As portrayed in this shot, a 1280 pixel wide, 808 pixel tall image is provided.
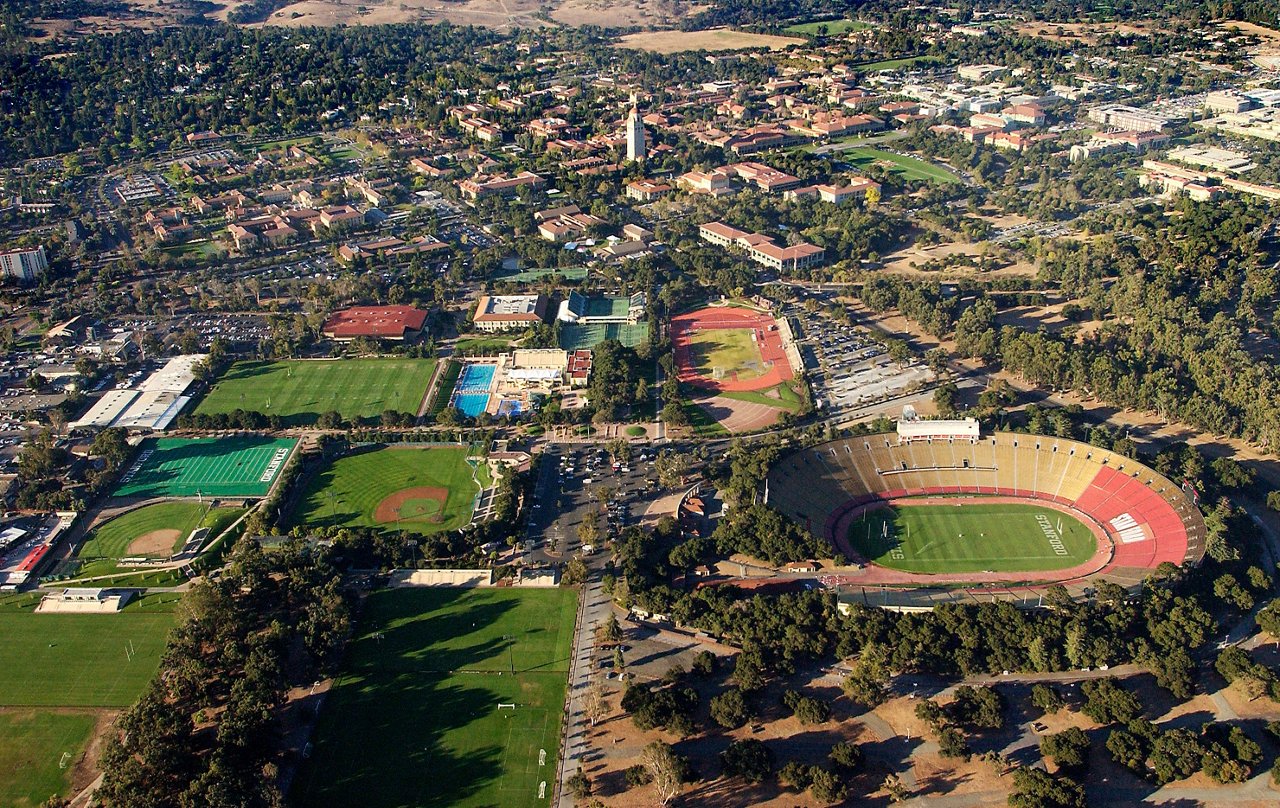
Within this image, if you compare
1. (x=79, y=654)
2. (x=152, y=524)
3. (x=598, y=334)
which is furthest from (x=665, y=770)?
(x=598, y=334)

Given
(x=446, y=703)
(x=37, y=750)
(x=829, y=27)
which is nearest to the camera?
(x=37, y=750)

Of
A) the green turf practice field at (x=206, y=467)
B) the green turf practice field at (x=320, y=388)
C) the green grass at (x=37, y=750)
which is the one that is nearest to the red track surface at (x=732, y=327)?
the green turf practice field at (x=320, y=388)

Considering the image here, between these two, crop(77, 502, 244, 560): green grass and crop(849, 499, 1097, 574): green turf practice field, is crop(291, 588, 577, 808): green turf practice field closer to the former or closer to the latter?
crop(77, 502, 244, 560): green grass

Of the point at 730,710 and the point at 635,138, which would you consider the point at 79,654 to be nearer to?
the point at 730,710

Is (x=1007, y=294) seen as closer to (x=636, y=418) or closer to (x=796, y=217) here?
(x=796, y=217)

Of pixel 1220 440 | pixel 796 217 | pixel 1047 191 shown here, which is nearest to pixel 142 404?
pixel 796 217

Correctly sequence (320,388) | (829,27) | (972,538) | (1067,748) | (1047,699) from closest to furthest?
(1067,748)
(1047,699)
(972,538)
(320,388)
(829,27)

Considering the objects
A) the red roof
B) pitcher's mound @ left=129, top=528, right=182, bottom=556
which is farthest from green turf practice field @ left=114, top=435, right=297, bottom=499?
the red roof
